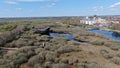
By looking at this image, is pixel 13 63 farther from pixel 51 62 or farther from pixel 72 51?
pixel 72 51

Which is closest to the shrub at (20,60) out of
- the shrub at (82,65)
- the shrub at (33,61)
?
the shrub at (33,61)

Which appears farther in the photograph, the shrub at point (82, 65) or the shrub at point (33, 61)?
the shrub at point (33, 61)

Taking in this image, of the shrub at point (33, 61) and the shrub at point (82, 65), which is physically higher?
the shrub at point (33, 61)

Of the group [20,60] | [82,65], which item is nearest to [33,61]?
[20,60]

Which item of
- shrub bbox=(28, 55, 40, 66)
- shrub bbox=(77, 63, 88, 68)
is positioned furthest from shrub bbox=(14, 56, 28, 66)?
shrub bbox=(77, 63, 88, 68)

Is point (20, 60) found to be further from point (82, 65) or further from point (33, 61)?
point (82, 65)

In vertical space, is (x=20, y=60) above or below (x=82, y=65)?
above

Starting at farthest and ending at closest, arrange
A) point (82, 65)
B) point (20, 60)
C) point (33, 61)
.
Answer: point (20, 60) → point (33, 61) → point (82, 65)

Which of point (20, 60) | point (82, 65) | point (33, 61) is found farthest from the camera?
point (20, 60)

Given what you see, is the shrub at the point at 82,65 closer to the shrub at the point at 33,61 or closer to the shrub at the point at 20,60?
the shrub at the point at 33,61

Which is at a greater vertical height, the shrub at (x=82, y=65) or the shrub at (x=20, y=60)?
the shrub at (x=20, y=60)

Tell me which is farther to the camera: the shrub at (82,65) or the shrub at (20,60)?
the shrub at (20,60)
